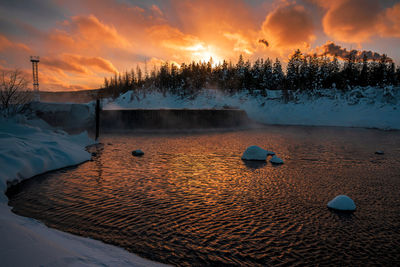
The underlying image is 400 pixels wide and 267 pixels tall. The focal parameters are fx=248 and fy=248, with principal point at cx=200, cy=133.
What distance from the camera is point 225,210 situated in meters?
6.73

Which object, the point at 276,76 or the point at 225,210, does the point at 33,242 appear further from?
the point at 276,76

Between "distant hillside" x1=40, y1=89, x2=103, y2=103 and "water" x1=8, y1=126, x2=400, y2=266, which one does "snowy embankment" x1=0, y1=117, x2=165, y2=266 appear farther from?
"distant hillside" x1=40, y1=89, x2=103, y2=103

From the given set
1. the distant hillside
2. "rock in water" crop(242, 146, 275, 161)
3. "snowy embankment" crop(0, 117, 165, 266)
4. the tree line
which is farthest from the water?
the distant hillside

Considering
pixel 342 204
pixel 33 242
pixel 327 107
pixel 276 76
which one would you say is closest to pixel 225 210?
pixel 342 204

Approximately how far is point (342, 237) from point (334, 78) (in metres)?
61.8

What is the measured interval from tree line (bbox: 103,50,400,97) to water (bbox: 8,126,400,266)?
5122cm

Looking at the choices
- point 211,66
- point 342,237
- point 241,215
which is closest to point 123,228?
point 241,215

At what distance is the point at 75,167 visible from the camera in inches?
439

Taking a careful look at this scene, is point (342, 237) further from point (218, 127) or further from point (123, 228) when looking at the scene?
point (218, 127)

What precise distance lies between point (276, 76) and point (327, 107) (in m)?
25.6

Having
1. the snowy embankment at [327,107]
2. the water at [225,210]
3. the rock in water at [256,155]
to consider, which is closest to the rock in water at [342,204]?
the water at [225,210]

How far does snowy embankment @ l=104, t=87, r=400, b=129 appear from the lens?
129ft

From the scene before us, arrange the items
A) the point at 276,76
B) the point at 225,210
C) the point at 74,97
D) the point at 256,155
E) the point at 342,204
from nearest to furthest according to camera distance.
Result: the point at 225,210 → the point at 342,204 → the point at 256,155 → the point at 276,76 → the point at 74,97

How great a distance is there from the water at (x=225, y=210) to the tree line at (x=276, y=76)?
51.2 metres
